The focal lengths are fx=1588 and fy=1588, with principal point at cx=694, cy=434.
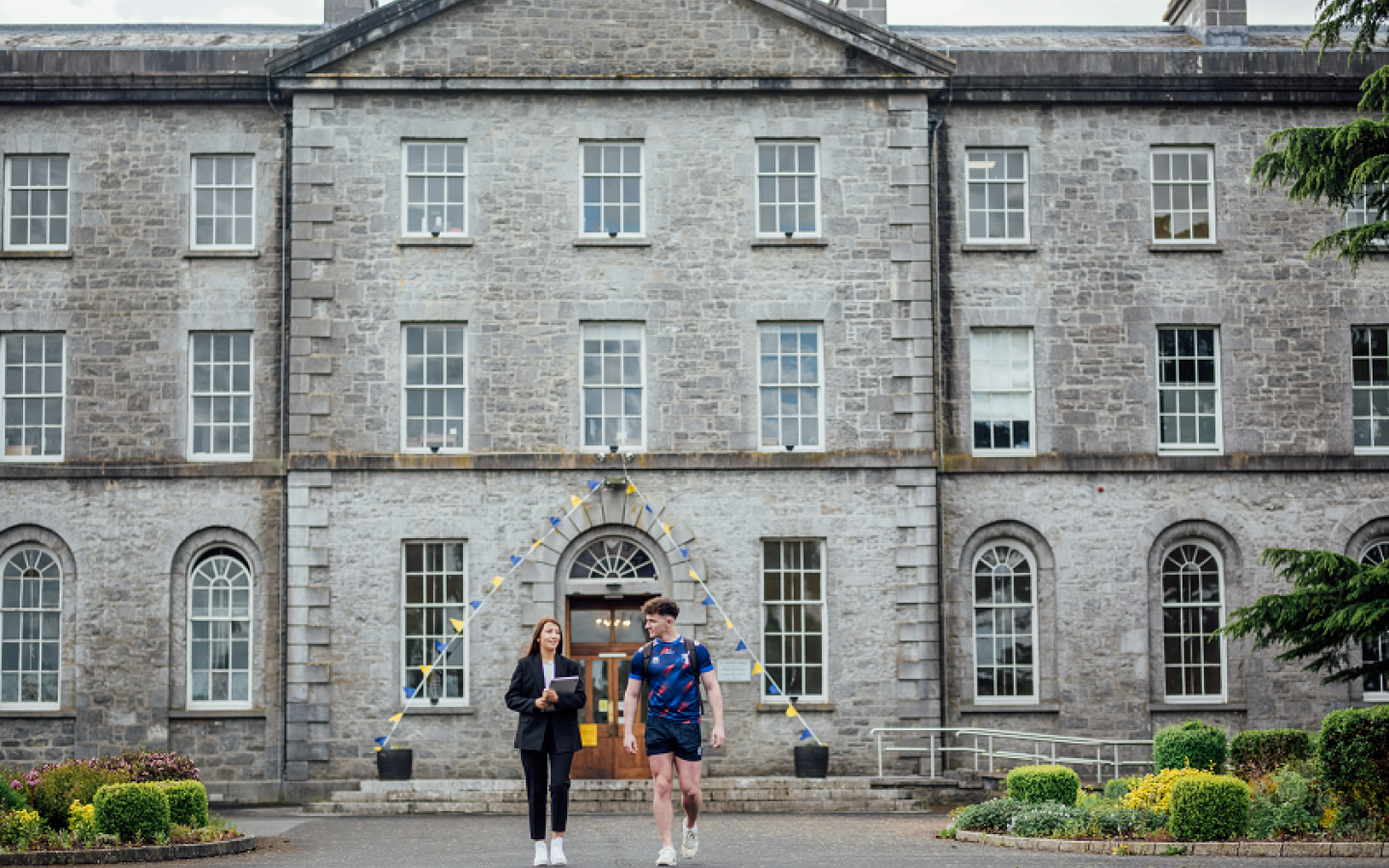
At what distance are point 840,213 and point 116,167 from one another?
10.8 metres

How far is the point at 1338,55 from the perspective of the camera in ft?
80.4

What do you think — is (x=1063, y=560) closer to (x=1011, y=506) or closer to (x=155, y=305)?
(x=1011, y=506)

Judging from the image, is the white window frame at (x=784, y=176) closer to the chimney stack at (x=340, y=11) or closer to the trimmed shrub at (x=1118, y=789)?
the chimney stack at (x=340, y=11)

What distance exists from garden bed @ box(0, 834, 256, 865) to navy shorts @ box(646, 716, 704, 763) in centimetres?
532

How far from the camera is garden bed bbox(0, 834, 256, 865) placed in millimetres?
14289

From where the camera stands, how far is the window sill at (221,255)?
77.3 feet

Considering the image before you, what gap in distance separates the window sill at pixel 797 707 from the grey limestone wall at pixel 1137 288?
4387 millimetres

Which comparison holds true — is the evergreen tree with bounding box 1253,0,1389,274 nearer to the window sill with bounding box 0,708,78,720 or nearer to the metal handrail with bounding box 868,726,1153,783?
the metal handrail with bounding box 868,726,1153,783

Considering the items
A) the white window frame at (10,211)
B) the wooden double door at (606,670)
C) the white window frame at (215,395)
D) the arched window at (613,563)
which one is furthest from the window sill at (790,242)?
the white window frame at (10,211)

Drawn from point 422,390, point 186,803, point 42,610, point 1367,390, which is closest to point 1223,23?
point 1367,390

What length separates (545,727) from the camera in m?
12.4

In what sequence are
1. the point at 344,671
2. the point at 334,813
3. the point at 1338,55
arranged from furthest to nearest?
the point at 1338,55 → the point at 344,671 → the point at 334,813

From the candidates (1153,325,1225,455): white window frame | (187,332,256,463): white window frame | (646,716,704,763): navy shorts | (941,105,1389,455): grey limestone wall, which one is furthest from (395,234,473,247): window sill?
(646,716,704,763): navy shorts

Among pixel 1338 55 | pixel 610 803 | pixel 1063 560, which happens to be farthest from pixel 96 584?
pixel 1338 55
